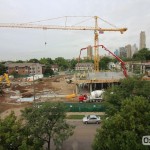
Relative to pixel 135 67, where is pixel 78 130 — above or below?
below

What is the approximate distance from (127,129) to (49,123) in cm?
614

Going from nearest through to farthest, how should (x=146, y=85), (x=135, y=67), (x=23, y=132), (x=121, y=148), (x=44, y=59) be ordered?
(x=121, y=148) < (x=23, y=132) < (x=146, y=85) < (x=135, y=67) < (x=44, y=59)

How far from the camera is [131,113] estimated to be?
14.4m

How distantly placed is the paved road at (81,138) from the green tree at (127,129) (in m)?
6.04

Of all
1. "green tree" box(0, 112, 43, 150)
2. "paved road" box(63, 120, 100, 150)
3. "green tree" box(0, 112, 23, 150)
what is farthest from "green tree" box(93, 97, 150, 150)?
"paved road" box(63, 120, 100, 150)

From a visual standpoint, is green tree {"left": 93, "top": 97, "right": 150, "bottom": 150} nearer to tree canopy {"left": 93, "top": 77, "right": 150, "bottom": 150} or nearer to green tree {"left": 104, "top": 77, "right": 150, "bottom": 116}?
tree canopy {"left": 93, "top": 77, "right": 150, "bottom": 150}

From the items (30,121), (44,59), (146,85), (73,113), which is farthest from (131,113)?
(44,59)

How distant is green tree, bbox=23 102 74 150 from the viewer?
17.4m

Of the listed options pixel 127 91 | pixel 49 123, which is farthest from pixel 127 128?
pixel 127 91

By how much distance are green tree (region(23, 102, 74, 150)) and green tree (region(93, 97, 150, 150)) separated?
3211 millimetres

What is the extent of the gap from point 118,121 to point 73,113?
63.7ft

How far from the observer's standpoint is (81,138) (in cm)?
2325

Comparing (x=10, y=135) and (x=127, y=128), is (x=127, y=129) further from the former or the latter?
(x=10, y=135)

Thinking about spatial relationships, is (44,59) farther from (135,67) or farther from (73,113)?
(73,113)
